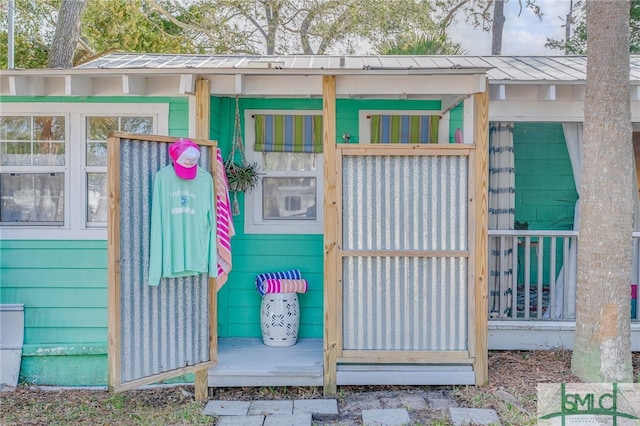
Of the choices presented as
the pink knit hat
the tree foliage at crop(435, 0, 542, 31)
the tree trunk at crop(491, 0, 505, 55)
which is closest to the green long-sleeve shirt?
the pink knit hat

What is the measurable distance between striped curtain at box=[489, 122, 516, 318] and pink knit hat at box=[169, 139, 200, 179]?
312cm

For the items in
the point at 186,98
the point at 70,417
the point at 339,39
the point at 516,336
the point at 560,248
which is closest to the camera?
the point at 70,417

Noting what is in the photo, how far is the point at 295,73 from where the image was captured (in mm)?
4250

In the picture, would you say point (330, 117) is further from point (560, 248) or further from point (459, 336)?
point (560, 248)

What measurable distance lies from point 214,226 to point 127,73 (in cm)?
131

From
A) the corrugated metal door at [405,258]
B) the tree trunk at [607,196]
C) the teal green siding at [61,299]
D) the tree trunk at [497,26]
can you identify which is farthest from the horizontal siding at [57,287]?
Answer: the tree trunk at [497,26]

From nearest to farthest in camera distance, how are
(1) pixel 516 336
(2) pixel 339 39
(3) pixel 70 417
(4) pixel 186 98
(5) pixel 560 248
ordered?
1. (3) pixel 70 417
2. (4) pixel 186 98
3. (1) pixel 516 336
4. (5) pixel 560 248
5. (2) pixel 339 39

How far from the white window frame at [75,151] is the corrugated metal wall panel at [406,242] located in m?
1.94

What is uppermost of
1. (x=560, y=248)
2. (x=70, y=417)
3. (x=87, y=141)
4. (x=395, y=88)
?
(x=395, y=88)

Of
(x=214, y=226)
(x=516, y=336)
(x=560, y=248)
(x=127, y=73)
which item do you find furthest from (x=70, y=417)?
(x=560, y=248)

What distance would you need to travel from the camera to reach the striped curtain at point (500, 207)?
19.0ft

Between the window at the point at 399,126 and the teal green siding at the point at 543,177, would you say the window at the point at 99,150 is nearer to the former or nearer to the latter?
the window at the point at 399,126

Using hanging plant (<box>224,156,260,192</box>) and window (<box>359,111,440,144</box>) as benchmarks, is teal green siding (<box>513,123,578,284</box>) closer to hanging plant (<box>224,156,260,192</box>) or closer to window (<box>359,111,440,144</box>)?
window (<box>359,111,440,144</box>)

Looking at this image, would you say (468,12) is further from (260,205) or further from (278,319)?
(278,319)
